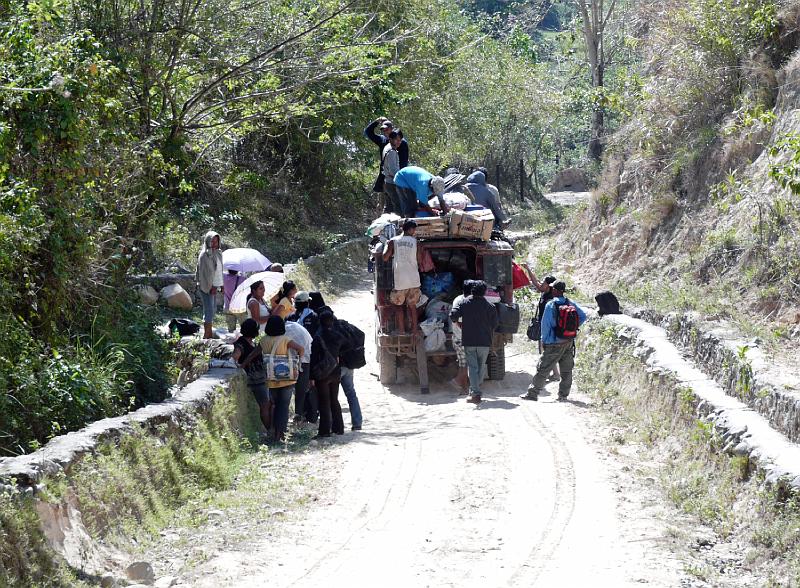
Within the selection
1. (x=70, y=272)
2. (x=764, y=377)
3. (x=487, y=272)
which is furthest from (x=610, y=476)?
(x=70, y=272)

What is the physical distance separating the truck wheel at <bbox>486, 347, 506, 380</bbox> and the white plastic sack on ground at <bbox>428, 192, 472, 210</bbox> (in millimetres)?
2184

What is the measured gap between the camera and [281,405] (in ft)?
38.3

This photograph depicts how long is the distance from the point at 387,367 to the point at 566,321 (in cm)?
309

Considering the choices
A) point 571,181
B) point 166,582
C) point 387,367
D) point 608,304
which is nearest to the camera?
point 166,582

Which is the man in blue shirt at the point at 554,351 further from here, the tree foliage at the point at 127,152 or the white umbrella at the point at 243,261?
the white umbrella at the point at 243,261

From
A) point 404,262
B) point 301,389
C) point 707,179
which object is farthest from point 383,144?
point 707,179

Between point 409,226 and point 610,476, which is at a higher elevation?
point 409,226

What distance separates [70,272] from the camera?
10516mm

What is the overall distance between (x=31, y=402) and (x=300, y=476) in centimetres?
269

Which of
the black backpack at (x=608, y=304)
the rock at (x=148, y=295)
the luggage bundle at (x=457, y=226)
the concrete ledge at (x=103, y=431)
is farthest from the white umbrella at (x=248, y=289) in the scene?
the black backpack at (x=608, y=304)

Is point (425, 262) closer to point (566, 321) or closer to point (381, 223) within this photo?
point (381, 223)

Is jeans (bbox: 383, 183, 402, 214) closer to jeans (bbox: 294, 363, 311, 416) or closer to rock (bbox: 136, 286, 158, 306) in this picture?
jeans (bbox: 294, 363, 311, 416)

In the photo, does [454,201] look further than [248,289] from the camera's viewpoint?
Yes

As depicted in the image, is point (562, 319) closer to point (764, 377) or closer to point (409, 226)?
point (409, 226)
